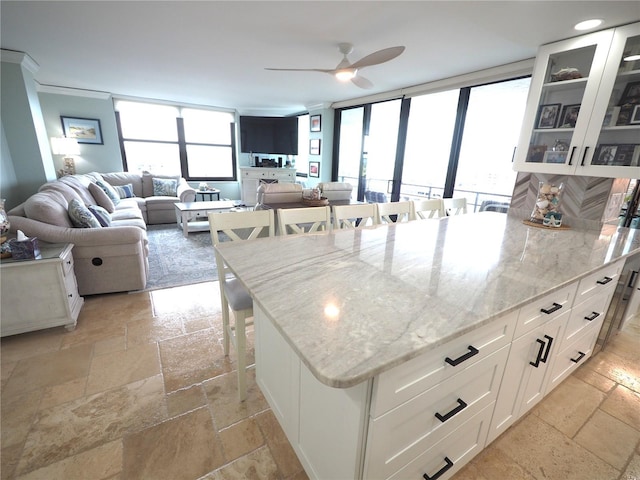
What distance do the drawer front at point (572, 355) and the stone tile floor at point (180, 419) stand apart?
18cm

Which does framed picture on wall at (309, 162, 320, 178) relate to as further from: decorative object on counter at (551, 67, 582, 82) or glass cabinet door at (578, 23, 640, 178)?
glass cabinet door at (578, 23, 640, 178)

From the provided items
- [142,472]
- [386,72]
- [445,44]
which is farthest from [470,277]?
[386,72]

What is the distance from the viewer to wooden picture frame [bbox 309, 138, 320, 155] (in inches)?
253

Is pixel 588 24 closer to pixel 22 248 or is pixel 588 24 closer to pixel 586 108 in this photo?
pixel 586 108

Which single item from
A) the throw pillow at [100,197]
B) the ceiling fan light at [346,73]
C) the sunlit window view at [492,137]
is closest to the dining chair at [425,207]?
the ceiling fan light at [346,73]

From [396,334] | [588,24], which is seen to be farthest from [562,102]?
[396,334]

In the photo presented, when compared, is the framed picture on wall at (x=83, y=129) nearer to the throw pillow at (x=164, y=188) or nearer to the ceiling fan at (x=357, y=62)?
the throw pillow at (x=164, y=188)

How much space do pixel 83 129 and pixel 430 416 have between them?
290 inches

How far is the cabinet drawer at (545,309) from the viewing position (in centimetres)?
106

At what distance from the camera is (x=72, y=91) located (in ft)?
17.0

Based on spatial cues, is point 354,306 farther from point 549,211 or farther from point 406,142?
point 406,142

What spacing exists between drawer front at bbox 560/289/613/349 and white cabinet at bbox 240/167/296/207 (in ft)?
22.2

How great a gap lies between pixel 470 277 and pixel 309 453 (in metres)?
0.94

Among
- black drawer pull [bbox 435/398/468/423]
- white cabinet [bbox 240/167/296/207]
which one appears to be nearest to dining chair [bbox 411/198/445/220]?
black drawer pull [bbox 435/398/468/423]
